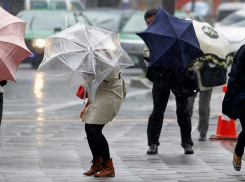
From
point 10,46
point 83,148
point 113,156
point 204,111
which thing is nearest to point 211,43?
point 204,111

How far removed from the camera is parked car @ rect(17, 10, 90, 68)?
2295 cm

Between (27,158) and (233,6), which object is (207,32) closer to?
(27,158)

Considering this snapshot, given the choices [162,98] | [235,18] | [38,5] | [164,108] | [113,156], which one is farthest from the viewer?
[38,5]

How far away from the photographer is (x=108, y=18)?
25.0 meters

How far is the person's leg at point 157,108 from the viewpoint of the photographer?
370 inches

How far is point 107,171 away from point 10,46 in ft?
5.72

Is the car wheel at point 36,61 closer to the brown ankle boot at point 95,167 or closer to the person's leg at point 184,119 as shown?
the person's leg at point 184,119

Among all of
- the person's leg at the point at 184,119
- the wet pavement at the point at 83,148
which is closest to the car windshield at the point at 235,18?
the wet pavement at the point at 83,148

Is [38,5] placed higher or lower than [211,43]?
lower

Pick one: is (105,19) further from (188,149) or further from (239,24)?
(188,149)

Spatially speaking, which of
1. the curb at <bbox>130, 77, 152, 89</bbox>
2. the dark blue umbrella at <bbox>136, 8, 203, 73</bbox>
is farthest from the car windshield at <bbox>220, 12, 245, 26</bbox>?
the dark blue umbrella at <bbox>136, 8, 203, 73</bbox>

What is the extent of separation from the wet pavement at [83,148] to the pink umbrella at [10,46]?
1.10 meters

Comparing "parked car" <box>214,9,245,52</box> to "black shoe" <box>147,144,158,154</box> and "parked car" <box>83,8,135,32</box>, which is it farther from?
"black shoe" <box>147,144,158,154</box>

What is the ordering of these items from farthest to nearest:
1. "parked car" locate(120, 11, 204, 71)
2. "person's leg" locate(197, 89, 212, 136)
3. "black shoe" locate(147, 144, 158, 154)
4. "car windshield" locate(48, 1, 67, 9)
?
1. "car windshield" locate(48, 1, 67, 9)
2. "parked car" locate(120, 11, 204, 71)
3. "person's leg" locate(197, 89, 212, 136)
4. "black shoe" locate(147, 144, 158, 154)
